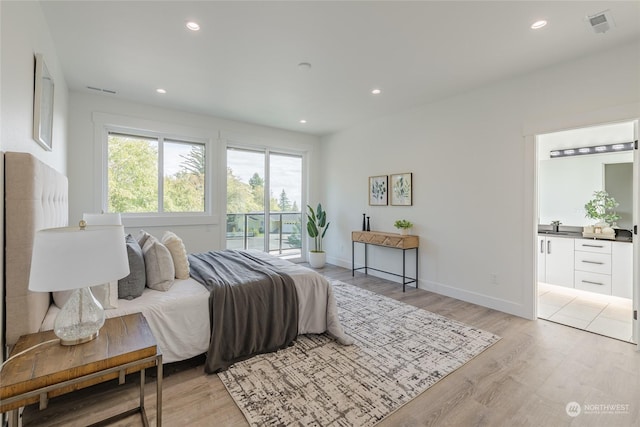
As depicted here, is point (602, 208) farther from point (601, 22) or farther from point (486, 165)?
point (601, 22)

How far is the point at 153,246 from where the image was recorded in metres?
2.39

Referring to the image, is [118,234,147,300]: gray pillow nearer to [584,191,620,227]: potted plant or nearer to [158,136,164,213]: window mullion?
[158,136,164,213]: window mullion

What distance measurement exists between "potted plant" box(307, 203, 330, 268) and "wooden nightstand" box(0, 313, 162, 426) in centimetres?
419

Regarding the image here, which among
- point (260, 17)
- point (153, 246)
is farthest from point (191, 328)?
point (260, 17)

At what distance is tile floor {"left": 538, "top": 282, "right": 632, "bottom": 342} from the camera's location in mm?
2936

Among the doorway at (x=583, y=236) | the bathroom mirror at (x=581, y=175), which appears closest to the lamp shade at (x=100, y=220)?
the doorway at (x=583, y=236)

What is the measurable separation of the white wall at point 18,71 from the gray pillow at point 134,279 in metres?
0.68

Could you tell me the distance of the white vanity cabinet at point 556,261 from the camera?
4.13 m

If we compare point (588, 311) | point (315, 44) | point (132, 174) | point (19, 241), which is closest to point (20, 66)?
point (19, 241)

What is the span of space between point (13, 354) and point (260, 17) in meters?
2.54

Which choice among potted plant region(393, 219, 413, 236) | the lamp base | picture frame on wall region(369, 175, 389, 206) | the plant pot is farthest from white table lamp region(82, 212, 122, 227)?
picture frame on wall region(369, 175, 389, 206)

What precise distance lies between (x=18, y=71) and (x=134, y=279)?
1.46 meters

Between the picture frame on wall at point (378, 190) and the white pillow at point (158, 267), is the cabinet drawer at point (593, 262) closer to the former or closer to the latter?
the picture frame on wall at point (378, 190)

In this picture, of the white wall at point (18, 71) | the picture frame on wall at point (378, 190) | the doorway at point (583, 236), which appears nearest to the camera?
the white wall at point (18, 71)
